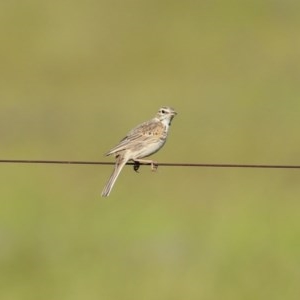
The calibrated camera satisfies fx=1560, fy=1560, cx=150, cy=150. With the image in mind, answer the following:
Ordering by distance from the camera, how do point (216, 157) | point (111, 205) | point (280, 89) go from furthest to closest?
point (280, 89) → point (216, 157) → point (111, 205)

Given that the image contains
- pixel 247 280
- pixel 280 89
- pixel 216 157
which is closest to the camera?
pixel 247 280

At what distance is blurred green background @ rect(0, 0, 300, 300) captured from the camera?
2472 cm

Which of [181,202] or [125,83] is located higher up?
[125,83]

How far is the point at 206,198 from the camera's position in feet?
96.8

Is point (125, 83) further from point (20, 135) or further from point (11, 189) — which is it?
point (11, 189)

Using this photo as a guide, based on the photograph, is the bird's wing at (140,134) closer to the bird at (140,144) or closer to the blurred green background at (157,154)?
the bird at (140,144)

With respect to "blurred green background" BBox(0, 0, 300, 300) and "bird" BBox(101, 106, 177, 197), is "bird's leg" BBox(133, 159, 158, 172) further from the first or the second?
"blurred green background" BBox(0, 0, 300, 300)

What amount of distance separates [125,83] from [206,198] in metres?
14.1

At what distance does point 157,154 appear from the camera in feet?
104

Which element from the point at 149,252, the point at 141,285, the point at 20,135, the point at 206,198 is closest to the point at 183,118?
the point at 20,135

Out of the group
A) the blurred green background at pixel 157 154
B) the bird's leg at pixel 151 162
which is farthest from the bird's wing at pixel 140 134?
the blurred green background at pixel 157 154

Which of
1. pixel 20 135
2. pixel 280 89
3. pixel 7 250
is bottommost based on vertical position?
pixel 7 250

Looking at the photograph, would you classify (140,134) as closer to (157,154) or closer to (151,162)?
(151,162)

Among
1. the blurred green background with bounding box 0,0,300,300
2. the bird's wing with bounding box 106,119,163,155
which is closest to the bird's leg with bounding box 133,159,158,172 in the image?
the bird's wing with bounding box 106,119,163,155
